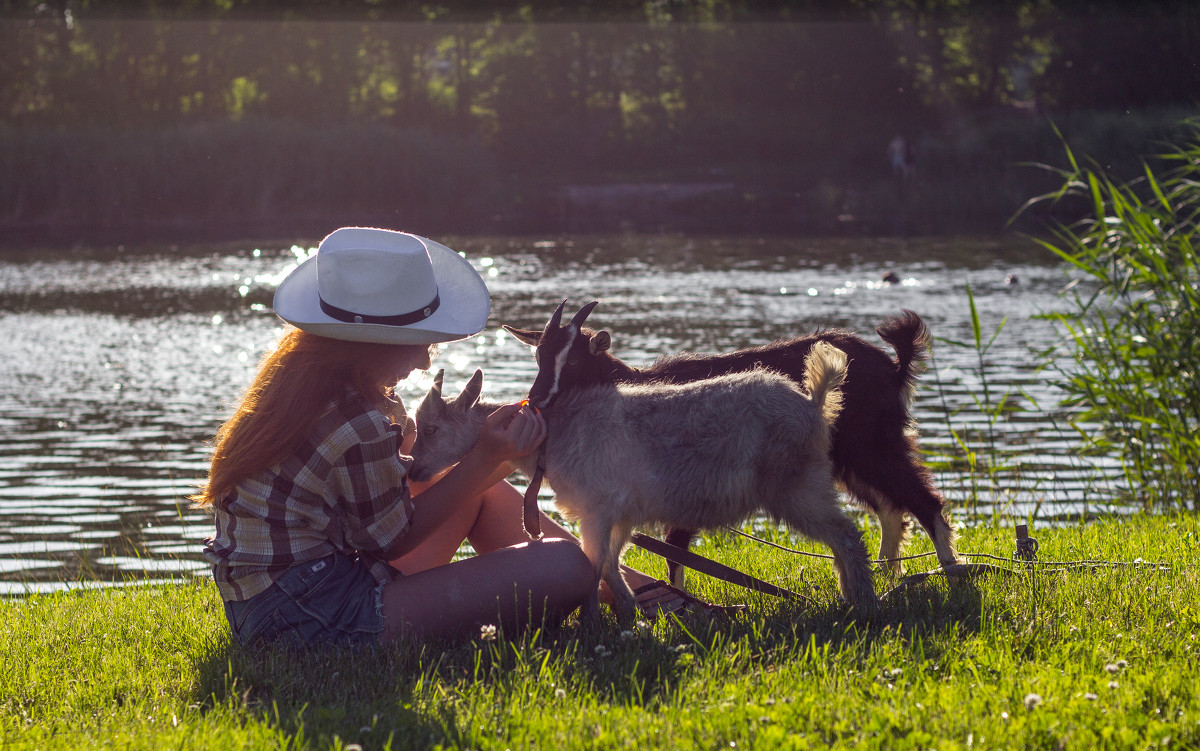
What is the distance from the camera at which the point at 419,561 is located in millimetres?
4520

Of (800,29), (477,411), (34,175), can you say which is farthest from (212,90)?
(477,411)

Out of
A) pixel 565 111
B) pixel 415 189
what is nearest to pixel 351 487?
pixel 415 189

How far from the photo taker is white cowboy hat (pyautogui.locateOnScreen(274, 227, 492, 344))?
376 cm

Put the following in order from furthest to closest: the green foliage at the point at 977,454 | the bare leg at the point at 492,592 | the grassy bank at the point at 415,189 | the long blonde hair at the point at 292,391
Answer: the grassy bank at the point at 415,189 → the green foliage at the point at 977,454 → the bare leg at the point at 492,592 → the long blonde hair at the point at 292,391

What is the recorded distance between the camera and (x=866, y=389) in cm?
481

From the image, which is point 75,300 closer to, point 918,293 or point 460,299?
point 918,293

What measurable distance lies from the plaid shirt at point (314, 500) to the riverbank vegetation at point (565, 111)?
2929 cm

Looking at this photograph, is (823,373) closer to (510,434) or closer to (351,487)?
(510,434)

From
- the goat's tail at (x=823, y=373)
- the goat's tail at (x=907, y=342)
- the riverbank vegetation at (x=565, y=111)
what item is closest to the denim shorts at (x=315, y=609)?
the goat's tail at (x=823, y=373)

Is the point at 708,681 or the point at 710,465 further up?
the point at 710,465

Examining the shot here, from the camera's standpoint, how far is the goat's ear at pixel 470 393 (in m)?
4.56

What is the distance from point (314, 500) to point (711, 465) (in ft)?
4.63

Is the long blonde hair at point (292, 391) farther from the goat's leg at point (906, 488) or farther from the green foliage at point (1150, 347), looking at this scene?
the green foliage at point (1150, 347)

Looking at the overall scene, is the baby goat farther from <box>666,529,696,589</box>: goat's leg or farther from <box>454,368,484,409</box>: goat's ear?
<box>666,529,696,589</box>: goat's leg
